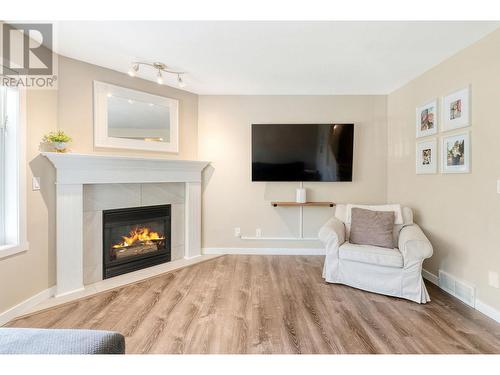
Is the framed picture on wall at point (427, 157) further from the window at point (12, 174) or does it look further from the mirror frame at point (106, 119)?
the window at point (12, 174)

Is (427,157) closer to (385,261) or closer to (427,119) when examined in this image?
(427,119)

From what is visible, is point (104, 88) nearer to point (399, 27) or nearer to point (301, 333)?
point (399, 27)

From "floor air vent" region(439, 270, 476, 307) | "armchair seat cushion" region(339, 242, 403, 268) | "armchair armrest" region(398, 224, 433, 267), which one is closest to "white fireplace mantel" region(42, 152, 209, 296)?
"armchair seat cushion" region(339, 242, 403, 268)

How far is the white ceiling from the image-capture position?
195 centimetres

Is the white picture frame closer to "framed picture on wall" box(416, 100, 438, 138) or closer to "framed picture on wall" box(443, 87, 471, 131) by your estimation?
"framed picture on wall" box(443, 87, 471, 131)

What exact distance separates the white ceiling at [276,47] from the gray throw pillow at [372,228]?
1.72 m

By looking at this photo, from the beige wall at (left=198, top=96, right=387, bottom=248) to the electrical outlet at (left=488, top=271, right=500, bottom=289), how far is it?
1.64 meters

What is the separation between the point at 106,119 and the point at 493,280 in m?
4.17

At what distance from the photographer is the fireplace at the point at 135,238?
277 cm

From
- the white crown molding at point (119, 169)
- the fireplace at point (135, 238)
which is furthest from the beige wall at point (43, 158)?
the fireplace at point (135, 238)
